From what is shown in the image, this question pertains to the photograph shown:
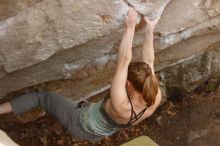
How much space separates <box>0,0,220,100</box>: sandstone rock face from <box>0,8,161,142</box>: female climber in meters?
0.30

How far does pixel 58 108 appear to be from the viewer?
5.02 m

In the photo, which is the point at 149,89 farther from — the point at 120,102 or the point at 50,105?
the point at 50,105

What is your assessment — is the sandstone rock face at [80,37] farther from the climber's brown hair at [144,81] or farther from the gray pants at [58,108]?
the climber's brown hair at [144,81]

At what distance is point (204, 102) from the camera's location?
330 inches

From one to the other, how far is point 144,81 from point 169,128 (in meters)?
3.96

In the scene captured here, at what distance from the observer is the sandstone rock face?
14.8 feet

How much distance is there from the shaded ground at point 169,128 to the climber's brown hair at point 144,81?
9.81 feet

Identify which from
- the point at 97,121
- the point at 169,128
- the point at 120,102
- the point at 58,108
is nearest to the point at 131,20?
the point at 120,102

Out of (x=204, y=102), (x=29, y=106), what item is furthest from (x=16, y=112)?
(x=204, y=102)

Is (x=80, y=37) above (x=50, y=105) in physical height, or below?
above

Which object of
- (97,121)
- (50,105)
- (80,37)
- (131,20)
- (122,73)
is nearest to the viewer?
(122,73)

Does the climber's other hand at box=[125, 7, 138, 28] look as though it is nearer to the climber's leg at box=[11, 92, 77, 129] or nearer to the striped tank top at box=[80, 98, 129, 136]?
the striped tank top at box=[80, 98, 129, 136]

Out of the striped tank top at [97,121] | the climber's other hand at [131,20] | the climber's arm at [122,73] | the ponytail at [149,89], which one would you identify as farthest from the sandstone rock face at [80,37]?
the ponytail at [149,89]

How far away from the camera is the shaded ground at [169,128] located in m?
6.97
